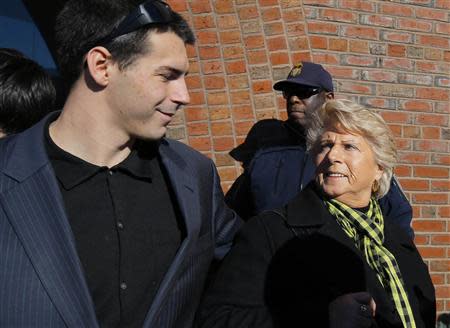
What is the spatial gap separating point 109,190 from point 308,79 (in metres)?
2.17

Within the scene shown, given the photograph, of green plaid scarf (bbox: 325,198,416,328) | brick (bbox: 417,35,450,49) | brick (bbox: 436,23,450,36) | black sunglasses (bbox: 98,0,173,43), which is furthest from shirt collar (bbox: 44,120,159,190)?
brick (bbox: 436,23,450,36)

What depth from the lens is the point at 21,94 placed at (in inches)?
104

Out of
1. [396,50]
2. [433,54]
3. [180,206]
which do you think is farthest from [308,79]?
[180,206]

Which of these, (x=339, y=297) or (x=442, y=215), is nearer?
(x=339, y=297)

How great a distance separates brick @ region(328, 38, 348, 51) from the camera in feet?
15.7

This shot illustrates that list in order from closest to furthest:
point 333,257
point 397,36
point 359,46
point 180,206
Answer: point 180,206 → point 333,257 → point 359,46 → point 397,36

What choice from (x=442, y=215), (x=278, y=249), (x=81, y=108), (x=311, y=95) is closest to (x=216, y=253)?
(x=278, y=249)

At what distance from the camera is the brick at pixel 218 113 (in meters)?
4.54

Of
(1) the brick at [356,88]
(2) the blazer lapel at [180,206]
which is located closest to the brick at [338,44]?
(1) the brick at [356,88]

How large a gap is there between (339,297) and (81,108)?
1.05 meters

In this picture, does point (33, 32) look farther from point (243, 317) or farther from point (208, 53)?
point (243, 317)

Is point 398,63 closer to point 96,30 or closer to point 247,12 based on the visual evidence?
point 247,12

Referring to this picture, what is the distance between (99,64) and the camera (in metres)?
2.00

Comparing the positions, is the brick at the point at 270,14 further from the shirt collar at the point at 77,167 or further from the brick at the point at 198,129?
the shirt collar at the point at 77,167
